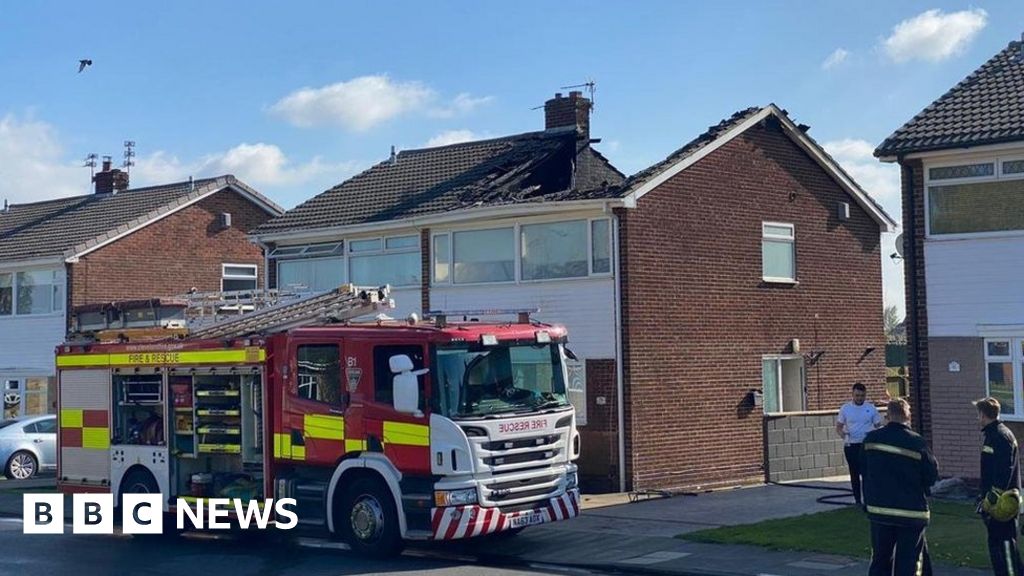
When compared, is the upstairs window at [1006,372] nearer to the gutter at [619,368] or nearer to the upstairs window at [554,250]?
the gutter at [619,368]

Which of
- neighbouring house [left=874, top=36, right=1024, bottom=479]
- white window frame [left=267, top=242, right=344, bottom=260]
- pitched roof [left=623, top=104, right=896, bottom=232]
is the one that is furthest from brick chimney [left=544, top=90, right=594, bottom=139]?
A: neighbouring house [left=874, top=36, right=1024, bottom=479]

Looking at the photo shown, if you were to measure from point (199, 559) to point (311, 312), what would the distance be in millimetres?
3102

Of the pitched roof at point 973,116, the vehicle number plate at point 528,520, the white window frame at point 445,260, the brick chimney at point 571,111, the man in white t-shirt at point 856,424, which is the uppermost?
the brick chimney at point 571,111

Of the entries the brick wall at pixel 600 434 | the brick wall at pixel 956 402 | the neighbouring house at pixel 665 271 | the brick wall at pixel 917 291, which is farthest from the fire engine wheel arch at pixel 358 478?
the brick wall at pixel 917 291

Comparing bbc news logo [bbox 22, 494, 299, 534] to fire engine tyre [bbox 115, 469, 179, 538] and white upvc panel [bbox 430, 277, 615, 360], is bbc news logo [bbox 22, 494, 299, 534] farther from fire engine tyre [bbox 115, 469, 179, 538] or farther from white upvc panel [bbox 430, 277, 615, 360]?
white upvc panel [bbox 430, 277, 615, 360]

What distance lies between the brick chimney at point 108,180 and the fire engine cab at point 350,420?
21589 mm

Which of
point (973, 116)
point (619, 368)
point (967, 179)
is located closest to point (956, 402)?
point (967, 179)

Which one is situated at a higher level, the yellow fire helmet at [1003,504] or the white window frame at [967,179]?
the white window frame at [967,179]

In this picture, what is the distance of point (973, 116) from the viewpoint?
1755 cm

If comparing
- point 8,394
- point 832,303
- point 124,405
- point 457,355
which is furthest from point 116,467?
point 8,394

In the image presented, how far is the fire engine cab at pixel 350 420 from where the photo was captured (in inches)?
509

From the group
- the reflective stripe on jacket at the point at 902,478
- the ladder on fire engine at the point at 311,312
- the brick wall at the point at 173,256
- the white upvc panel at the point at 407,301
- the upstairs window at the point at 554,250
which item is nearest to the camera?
the reflective stripe on jacket at the point at 902,478

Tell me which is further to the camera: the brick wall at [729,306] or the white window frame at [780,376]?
the white window frame at [780,376]

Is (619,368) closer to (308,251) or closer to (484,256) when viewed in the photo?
(484,256)
